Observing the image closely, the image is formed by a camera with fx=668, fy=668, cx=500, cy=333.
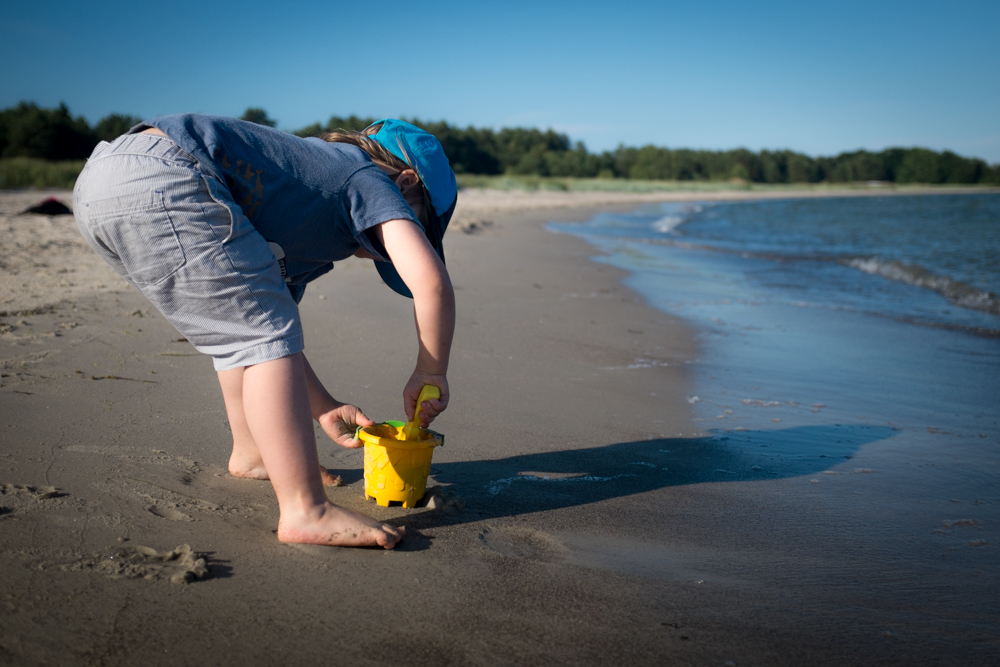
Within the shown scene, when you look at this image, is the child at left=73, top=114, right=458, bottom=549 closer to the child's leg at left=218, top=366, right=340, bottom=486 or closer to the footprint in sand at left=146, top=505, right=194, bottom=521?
the footprint in sand at left=146, top=505, right=194, bottom=521

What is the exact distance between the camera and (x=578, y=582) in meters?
1.51

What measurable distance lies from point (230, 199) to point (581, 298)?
4462 mm

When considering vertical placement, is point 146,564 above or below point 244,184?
below

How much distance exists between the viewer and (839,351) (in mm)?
4379

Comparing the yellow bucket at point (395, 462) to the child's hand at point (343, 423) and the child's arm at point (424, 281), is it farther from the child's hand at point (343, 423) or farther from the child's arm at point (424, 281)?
the child's arm at point (424, 281)

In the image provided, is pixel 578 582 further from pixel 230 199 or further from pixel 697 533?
pixel 230 199

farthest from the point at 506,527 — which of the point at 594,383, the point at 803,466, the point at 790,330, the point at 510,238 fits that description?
the point at 510,238

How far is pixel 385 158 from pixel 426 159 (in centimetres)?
11

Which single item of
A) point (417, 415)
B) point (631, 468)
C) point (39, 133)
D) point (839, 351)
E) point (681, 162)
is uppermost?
point (681, 162)

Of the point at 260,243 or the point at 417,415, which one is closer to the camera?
the point at 260,243

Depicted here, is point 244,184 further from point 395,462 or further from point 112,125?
point 112,125

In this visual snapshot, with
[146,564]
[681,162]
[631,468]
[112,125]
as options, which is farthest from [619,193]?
[146,564]

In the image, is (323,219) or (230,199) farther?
(323,219)

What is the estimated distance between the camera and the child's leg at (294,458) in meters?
1.51
